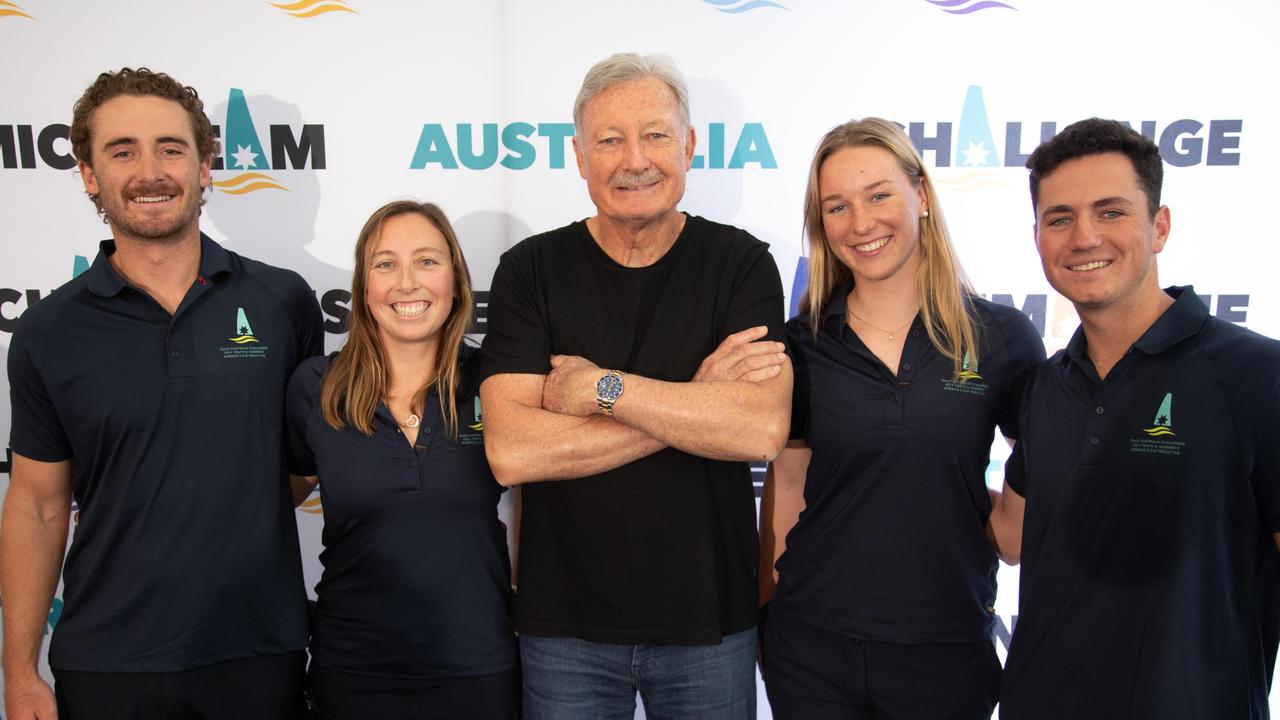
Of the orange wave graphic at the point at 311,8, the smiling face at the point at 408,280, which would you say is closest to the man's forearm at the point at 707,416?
the smiling face at the point at 408,280

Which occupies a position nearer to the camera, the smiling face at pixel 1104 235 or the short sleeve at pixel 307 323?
the smiling face at pixel 1104 235

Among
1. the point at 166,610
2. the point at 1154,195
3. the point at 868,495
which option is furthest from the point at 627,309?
the point at 166,610

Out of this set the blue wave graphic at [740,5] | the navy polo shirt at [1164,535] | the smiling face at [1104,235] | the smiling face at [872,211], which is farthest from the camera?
the blue wave graphic at [740,5]

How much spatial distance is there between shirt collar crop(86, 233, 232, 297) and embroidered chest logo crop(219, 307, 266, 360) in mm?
114

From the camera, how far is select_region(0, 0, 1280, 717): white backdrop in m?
2.52

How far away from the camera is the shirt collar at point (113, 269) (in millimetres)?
1827

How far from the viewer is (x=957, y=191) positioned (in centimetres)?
259

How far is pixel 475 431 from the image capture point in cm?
179

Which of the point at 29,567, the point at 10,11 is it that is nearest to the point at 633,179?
the point at 29,567

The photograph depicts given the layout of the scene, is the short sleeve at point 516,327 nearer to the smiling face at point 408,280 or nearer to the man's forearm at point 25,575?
the smiling face at point 408,280

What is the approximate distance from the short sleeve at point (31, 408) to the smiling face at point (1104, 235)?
88.1 inches

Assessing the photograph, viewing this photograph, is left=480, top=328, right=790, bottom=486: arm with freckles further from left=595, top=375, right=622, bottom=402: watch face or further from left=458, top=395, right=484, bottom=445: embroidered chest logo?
left=458, top=395, right=484, bottom=445: embroidered chest logo

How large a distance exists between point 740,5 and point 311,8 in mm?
1383

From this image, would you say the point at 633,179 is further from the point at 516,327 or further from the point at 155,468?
the point at 155,468
